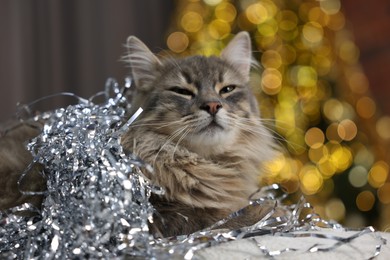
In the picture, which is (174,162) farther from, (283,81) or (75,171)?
(283,81)

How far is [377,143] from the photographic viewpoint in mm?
2223

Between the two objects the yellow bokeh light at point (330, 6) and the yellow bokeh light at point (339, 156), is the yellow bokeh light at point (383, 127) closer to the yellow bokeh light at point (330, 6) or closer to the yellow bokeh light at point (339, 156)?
the yellow bokeh light at point (339, 156)

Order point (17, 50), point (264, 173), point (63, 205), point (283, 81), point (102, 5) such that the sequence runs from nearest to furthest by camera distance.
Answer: point (63, 205) < point (264, 173) < point (283, 81) < point (17, 50) < point (102, 5)

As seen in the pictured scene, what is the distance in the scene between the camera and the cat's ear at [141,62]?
134 cm

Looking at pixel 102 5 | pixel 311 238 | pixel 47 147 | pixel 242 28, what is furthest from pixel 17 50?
pixel 311 238

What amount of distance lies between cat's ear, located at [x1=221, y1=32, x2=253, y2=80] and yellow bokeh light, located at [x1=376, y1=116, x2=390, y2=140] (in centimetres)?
99

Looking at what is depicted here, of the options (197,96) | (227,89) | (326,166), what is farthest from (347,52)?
(197,96)

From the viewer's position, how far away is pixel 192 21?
223cm

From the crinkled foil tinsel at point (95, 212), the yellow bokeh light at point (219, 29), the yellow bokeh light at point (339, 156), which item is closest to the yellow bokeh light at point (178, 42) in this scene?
the yellow bokeh light at point (219, 29)

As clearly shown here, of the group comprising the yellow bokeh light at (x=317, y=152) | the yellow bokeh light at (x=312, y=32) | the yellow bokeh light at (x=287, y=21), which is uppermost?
the yellow bokeh light at (x=287, y=21)

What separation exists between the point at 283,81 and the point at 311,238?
1.35 m

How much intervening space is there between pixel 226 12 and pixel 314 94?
1.58 feet

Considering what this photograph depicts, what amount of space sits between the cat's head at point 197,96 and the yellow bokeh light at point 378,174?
3.25ft

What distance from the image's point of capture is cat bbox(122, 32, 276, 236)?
1.08 meters
